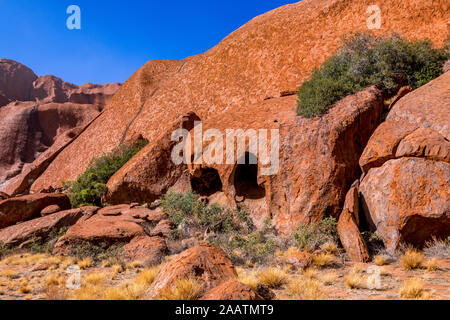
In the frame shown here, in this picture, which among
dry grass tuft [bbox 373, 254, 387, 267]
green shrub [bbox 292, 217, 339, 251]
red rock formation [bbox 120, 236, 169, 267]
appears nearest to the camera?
dry grass tuft [bbox 373, 254, 387, 267]

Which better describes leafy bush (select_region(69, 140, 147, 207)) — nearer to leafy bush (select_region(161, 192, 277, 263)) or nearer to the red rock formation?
leafy bush (select_region(161, 192, 277, 263))

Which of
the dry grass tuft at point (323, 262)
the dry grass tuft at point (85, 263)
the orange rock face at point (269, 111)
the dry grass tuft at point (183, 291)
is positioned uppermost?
the orange rock face at point (269, 111)

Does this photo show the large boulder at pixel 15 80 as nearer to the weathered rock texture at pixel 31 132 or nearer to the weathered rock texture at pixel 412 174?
the weathered rock texture at pixel 31 132

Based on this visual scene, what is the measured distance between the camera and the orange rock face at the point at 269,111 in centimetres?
770

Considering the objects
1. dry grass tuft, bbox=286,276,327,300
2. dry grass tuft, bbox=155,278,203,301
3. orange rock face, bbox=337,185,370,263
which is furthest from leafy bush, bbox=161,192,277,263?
dry grass tuft, bbox=155,278,203,301

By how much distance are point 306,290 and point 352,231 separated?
2.73 meters

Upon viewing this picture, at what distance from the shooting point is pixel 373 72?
962 cm

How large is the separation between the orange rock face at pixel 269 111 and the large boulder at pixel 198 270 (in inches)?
149

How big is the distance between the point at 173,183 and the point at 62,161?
670 inches

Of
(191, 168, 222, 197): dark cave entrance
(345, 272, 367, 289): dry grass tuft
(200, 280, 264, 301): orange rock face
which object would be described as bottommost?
(345, 272, 367, 289): dry grass tuft

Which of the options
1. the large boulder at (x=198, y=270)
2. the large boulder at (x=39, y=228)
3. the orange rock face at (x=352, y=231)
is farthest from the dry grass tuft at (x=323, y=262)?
the large boulder at (x=39, y=228)

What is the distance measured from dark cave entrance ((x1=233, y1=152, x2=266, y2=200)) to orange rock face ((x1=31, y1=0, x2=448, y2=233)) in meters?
0.17

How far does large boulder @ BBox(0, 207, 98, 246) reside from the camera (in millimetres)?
9578
